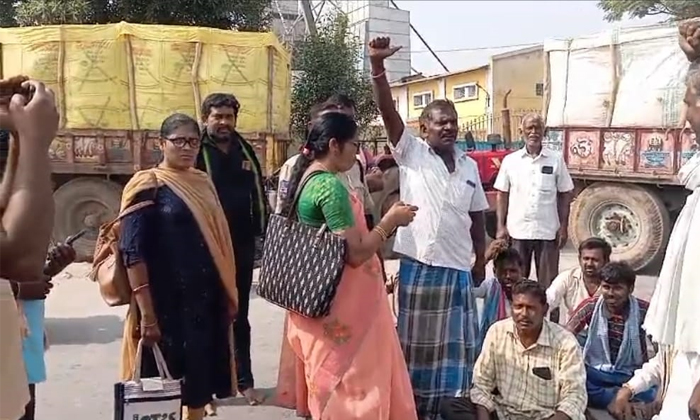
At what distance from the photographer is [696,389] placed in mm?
1952

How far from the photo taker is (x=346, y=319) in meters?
3.16

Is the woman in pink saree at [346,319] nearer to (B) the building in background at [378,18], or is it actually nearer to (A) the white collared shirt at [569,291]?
(A) the white collared shirt at [569,291]

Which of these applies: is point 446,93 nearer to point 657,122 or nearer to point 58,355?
point 657,122

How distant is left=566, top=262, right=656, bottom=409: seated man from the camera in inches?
166

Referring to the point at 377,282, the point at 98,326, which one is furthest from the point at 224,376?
the point at 98,326

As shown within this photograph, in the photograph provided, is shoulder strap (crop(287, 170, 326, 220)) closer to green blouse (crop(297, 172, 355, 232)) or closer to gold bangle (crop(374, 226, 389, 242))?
green blouse (crop(297, 172, 355, 232))

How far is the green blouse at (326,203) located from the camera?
3.03m

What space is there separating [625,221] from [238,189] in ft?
19.7

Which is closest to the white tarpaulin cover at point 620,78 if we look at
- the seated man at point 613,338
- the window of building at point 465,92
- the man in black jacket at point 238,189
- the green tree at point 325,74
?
the seated man at point 613,338

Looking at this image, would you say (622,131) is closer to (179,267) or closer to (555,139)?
(555,139)

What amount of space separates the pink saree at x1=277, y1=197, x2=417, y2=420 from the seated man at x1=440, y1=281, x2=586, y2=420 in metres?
0.62

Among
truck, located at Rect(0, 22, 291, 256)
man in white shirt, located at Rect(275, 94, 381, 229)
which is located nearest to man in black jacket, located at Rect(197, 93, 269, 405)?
man in white shirt, located at Rect(275, 94, 381, 229)

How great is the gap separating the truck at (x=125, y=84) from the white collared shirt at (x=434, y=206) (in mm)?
5776

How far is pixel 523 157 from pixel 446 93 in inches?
817
